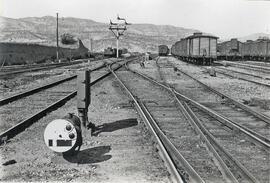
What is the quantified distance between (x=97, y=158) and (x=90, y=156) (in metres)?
0.16

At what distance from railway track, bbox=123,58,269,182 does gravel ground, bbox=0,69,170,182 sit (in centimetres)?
102

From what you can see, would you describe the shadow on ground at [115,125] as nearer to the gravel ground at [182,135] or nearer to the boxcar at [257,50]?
Result: the gravel ground at [182,135]

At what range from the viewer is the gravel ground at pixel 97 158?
5348mm

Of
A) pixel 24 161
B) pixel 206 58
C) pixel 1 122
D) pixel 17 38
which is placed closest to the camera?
pixel 24 161

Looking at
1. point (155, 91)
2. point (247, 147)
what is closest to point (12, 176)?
point (247, 147)

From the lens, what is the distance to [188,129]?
27.2ft

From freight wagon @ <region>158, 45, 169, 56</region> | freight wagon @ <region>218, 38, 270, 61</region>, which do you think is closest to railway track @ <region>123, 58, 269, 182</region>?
freight wagon @ <region>218, 38, 270, 61</region>

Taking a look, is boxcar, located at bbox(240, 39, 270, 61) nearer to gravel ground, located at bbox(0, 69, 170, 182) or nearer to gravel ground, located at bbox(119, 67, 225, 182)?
gravel ground, located at bbox(119, 67, 225, 182)

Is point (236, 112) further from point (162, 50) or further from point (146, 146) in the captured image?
point (162, 50)

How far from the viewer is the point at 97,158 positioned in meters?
6.23

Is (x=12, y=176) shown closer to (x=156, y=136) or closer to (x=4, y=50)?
(x=156, y=136)

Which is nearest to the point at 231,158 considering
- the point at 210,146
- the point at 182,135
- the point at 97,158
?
the point at 210,146

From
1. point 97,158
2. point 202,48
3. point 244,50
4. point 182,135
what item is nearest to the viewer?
point 97,158

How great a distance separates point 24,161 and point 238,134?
4191 millimetres
